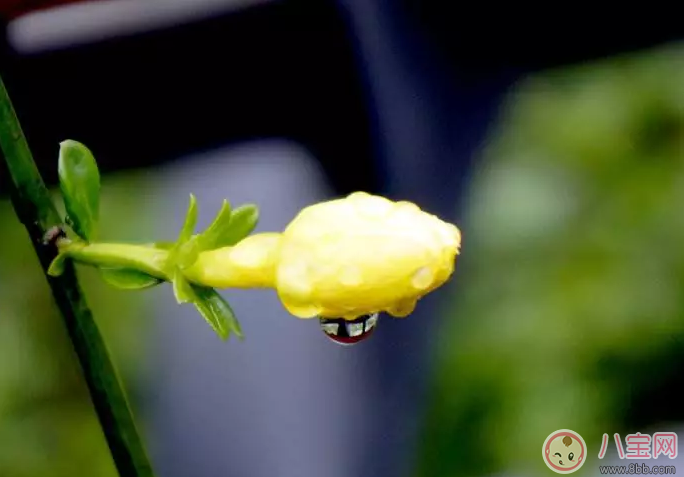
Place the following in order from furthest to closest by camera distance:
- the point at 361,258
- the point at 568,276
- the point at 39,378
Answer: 1. the point at 568,276
2. the point at 39,378
3. the point at 361,258

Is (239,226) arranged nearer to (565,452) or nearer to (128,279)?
(128,279)

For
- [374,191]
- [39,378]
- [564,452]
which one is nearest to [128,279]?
[39,378]

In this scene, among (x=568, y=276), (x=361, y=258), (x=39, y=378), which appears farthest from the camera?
(x=568, y=276)

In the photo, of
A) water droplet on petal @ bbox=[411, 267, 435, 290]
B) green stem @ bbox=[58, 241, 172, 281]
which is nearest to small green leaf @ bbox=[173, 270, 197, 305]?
green stem @ bbox=[58, 241, 172, 281]

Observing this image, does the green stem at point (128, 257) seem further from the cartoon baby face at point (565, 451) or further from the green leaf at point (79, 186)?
the cartoon baby face at point (565, 451)

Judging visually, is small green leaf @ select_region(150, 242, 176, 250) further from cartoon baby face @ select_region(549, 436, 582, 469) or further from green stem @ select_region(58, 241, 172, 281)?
cartoon baby face @ select_region(549, 436, 582, 469)

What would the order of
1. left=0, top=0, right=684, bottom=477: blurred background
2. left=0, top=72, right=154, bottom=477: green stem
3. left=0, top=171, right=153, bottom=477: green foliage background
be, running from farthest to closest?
left=0, top=0, right=684, bottom=477: blurred background < left=0, top=171, right=153, bottom=477: green foliage background < left=0, top=72, right=154, bottom=477: green stem

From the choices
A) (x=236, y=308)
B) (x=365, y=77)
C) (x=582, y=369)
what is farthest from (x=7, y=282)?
(x=582, y=369)

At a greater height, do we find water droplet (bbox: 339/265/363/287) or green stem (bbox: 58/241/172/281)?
green stem (bbox: 58/241/172/281)

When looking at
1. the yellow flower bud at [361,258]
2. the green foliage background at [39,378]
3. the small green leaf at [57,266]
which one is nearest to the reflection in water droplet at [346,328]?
the yellow flower bud at [361,258]
